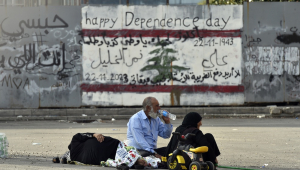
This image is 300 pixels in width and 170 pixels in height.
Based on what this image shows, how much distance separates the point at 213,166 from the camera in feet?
21.3

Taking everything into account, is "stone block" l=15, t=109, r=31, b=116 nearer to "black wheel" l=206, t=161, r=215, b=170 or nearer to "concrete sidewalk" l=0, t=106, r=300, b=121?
"concrete sidewalk" l=0, t=106, r=300, b=121

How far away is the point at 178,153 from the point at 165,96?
9970mm

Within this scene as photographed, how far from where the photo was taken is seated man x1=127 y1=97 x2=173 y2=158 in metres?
7.27

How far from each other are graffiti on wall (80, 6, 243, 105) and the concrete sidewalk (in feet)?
2.41

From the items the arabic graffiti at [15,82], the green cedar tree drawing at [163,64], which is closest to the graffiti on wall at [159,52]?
the green cedar tree drawing at [163,64]

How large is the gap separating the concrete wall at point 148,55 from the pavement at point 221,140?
146cm

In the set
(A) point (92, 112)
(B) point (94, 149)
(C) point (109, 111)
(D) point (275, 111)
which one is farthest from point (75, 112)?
(B) point (94, 149)

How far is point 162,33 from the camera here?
16.4m

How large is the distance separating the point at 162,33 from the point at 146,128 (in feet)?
30.6

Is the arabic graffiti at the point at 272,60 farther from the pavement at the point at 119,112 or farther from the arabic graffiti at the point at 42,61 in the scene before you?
the arabic graffiti at the point at 42,61

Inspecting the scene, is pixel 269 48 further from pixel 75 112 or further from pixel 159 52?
pixel 75 112

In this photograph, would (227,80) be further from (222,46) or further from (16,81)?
(16,81)

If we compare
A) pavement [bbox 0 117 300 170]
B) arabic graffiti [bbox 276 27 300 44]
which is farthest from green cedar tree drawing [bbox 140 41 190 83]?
arabic graffiti [bbox 276 27 300 44]

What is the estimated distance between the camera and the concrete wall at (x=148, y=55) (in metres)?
16.3
